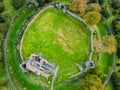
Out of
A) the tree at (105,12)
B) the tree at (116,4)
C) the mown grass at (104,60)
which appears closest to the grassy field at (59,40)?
the mown grass at (104,60)

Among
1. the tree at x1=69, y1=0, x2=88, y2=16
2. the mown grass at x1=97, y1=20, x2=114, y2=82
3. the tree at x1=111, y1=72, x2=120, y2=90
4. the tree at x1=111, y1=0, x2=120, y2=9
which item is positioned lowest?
the tree at x1=111, y1=72, x2=120, y2=90

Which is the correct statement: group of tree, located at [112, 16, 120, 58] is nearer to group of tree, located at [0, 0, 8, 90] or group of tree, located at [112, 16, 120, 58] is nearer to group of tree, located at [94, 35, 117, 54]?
group of tree, located at [94, 35, 117, 54]

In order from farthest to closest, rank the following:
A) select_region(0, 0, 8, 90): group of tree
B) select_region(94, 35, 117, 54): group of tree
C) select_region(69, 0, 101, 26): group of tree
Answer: select_region(69, 0, 101, 26): group of tree, select_region(94, 35, 117, 54): group of tree, select_region(0, 0, 8, 90): group of tree

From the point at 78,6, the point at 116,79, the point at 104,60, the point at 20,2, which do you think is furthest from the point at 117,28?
the point at 20,2

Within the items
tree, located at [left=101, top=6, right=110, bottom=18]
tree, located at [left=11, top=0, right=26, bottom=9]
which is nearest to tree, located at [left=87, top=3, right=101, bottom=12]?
tree, located at [left=101, top=6, right=110, bottom=18]

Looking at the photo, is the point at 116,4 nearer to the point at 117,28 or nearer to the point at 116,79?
the point at 117,28
